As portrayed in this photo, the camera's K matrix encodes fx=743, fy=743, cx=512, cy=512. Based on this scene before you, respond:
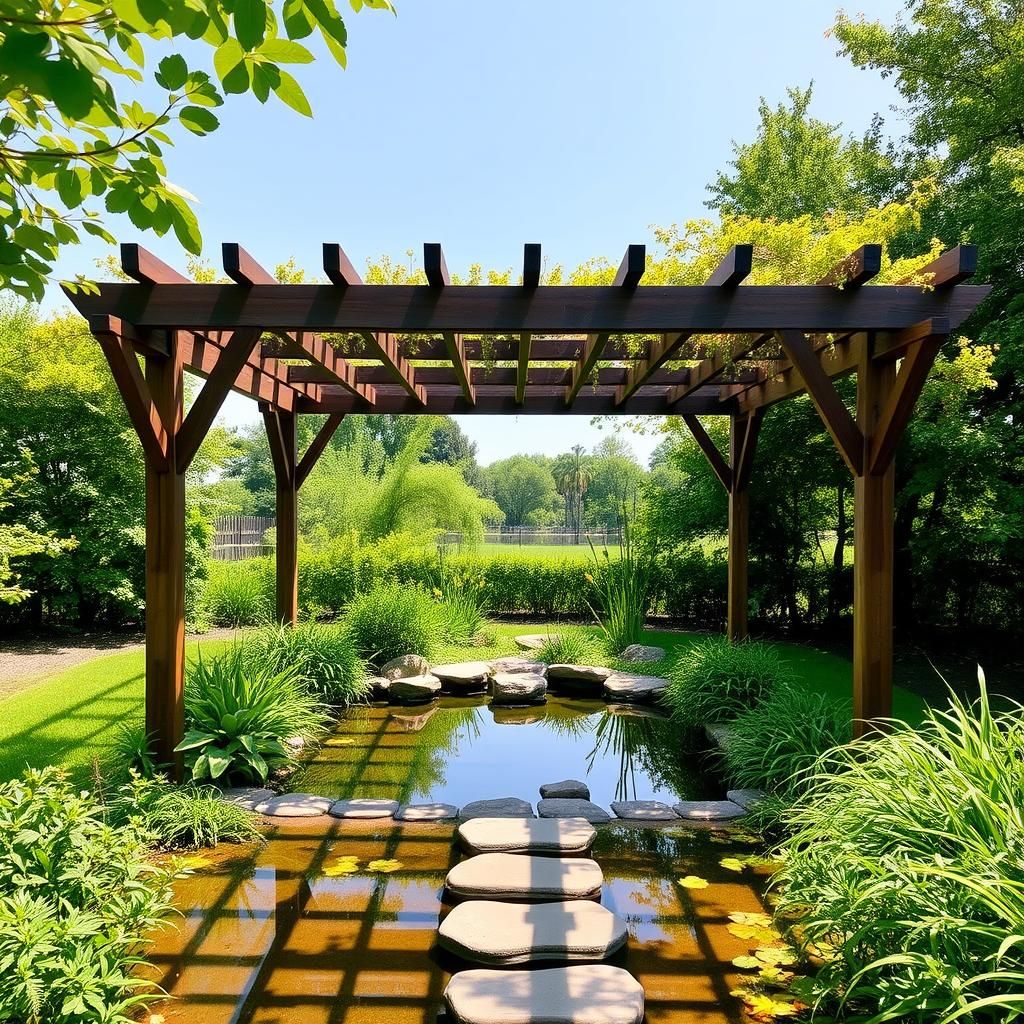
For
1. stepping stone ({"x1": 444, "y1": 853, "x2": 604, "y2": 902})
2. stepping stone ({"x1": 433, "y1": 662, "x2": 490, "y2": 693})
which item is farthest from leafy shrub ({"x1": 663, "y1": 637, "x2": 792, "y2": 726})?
stepping stone ({"x1": 444, "y1": 853, "x2": 604, "y2": 902})

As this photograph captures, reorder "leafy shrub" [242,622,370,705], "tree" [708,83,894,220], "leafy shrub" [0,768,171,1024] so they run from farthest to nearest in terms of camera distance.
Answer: "tree" [708,83,894,220] → "leafy shrub" [242,622,370,705] → "leafy shrub" [0,768,171,1024]

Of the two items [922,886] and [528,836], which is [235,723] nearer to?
[528,836]

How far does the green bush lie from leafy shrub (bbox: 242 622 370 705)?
430cm

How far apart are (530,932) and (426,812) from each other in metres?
1.46

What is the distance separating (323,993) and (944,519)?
851 cm

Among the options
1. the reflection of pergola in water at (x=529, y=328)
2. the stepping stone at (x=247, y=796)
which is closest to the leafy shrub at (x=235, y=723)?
the stepping stone at (x=247, y=796)

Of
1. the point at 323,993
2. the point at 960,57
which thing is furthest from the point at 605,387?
the point at 960,57

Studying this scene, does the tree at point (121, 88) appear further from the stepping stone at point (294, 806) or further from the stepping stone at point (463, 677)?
the stepping stone at point (463, 677)

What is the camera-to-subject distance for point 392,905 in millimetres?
2996

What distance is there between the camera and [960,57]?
9.84 meters

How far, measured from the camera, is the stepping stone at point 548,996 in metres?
2.18

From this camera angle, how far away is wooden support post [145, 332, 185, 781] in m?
3.96

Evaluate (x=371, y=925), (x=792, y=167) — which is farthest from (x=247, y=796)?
(x=792, y=167)

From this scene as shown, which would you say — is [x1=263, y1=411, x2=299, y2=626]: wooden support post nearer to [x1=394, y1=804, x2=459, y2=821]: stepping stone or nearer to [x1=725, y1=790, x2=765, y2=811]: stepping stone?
[x1=394, y1=804, x2=459, y2=821]: stepping stone
